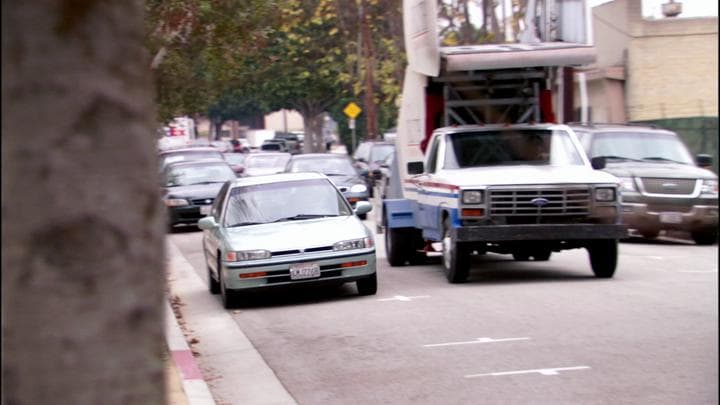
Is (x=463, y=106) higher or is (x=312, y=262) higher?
(x=463, y=106)

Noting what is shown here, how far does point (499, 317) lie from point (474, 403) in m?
3.67

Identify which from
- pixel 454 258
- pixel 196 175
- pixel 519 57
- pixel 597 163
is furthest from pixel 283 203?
pixel 196 175

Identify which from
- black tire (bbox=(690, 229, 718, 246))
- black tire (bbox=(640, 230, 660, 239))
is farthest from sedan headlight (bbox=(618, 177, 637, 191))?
black tire (bbox=(690, 229, 718, 246))

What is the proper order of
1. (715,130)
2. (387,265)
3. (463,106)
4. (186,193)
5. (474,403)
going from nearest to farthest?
1. (474,403)
2. (463,106)
3. (387,265)
4. (186,193)
5. (715,130)

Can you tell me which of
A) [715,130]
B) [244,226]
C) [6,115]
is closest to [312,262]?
[244,226]

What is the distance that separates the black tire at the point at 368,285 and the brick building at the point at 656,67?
24.0 meters

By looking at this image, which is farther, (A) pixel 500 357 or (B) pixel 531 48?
(B) pixel 531 48

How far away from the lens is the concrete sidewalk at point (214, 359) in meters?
8.88

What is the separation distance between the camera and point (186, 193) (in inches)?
1063

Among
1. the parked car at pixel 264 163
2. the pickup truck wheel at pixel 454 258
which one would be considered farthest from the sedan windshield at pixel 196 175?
the pickup truck wheel at pixel 454 258

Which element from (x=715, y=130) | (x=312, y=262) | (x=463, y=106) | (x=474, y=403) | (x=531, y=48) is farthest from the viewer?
(x=715, y=130)

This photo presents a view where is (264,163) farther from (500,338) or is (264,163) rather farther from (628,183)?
(500,338)

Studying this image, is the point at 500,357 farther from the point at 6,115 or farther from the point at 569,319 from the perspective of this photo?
the point at 6,115

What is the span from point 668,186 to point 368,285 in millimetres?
8058
